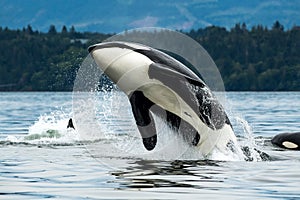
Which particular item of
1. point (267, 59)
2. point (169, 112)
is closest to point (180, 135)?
point (169, 112)

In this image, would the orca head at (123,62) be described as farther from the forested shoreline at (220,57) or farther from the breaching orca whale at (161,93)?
the forested shoreline at (220,57)

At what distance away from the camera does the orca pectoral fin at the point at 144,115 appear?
12.9 m

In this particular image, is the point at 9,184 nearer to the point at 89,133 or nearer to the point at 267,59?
the point at 89,133

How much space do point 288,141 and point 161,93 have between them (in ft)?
14.9

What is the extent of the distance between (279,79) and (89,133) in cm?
10002

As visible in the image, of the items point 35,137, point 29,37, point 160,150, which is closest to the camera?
point 160,150

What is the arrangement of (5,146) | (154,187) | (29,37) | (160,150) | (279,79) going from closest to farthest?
(154,187) → (160,150) → (5,146) → (279,79) → (29,37)

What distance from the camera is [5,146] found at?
50.9 feet

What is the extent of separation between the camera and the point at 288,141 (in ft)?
53.8

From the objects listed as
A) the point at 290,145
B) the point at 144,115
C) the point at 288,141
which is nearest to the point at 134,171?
the point at 144,115

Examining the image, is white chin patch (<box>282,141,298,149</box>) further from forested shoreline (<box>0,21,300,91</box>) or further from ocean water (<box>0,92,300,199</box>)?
forested shoreline (<box>0,21,300,91</box>)

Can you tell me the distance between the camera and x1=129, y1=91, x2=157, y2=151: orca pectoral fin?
12.9 metres

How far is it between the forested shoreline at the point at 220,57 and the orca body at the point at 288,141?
89808 mm

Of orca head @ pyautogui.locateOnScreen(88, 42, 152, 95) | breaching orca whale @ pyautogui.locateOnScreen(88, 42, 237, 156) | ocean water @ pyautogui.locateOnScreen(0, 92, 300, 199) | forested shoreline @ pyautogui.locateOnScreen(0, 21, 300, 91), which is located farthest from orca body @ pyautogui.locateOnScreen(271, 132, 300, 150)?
forested shoreline @ pyautogui.locateOnScreen(0, 21, 300, 91)
